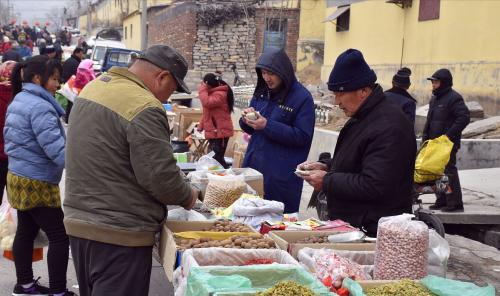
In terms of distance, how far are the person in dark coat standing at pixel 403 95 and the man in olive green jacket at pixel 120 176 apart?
4716 millimetres

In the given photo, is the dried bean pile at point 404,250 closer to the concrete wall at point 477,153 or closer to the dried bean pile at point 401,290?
the dried bean pile at point 401,290

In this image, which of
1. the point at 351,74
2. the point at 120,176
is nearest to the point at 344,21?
the point at 351,74

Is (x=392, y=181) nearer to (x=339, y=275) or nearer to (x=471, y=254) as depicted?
(x=339, y=275)

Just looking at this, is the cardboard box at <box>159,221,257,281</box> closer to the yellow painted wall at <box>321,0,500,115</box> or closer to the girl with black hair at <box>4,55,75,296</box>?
the girl with black hair at <box>4,55,75,296</box>

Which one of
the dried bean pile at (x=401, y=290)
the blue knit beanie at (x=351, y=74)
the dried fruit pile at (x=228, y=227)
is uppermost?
the blue knit beanie at (x=351, y=74)

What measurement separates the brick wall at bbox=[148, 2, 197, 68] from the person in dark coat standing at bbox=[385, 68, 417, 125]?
19.2 m

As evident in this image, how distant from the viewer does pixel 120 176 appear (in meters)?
2.94

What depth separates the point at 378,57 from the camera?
60.7ft

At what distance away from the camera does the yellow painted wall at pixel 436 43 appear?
13386mm

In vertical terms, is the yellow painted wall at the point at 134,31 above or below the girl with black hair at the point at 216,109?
above

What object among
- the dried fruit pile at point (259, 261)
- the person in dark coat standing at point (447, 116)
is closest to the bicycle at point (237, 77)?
the person in dark coat standing at point (447, 116)

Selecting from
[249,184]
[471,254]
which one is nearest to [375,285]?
[249,184]

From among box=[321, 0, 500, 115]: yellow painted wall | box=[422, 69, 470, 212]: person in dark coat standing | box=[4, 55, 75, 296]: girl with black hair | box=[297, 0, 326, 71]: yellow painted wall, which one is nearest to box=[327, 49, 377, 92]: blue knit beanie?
box=[4, 55, 75, 296]: girl with black hair

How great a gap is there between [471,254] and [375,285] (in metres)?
4.71
